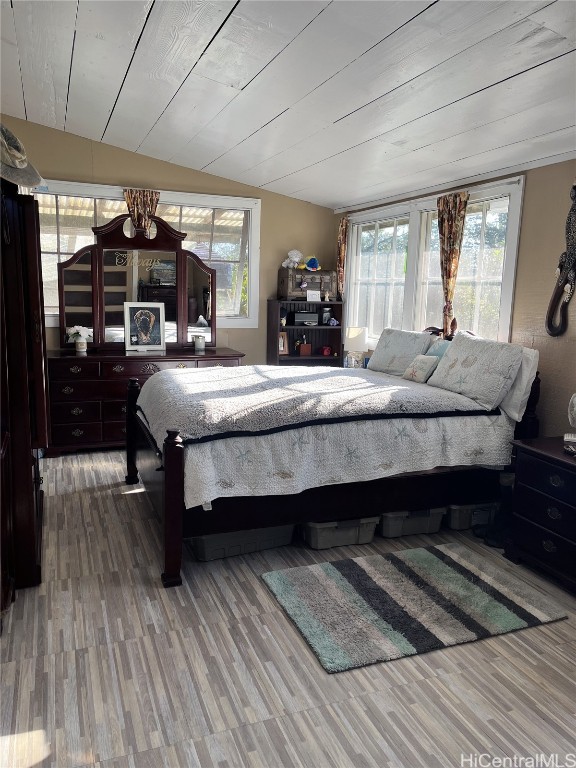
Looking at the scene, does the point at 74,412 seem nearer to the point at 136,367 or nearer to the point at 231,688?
the point at 136,367

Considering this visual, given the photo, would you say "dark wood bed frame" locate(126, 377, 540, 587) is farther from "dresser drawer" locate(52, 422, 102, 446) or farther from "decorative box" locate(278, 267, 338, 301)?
"decorative box" locate(278, 267, 338, 301)

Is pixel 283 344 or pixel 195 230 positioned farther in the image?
pixel 283 344

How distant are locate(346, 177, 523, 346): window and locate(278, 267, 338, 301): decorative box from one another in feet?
0.66

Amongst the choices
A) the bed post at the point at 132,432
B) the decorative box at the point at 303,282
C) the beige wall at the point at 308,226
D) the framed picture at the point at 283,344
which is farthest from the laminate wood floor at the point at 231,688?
the decorative box at the point at 303,282

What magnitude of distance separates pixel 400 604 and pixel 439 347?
6.63 feet

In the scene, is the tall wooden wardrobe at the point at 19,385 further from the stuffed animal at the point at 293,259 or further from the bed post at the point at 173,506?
the stuffed animal at the point at 293,259

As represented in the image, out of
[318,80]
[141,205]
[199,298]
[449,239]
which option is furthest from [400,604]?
[141,205]

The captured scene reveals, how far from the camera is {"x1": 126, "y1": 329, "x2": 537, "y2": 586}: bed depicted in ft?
9.07

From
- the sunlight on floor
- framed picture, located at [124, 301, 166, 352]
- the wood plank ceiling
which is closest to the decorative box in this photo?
the wood plank ceiling

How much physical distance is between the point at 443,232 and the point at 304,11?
88.8 inches

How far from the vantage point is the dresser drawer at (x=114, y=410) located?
15.8 feet

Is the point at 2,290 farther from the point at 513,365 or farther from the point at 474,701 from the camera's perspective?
the point at 513,365

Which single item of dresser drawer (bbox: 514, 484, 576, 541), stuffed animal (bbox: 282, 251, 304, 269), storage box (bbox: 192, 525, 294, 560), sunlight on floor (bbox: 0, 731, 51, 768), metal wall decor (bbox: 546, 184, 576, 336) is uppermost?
stuffed animal (bbox: 282, 251, 304, 269)

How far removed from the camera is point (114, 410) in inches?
191
